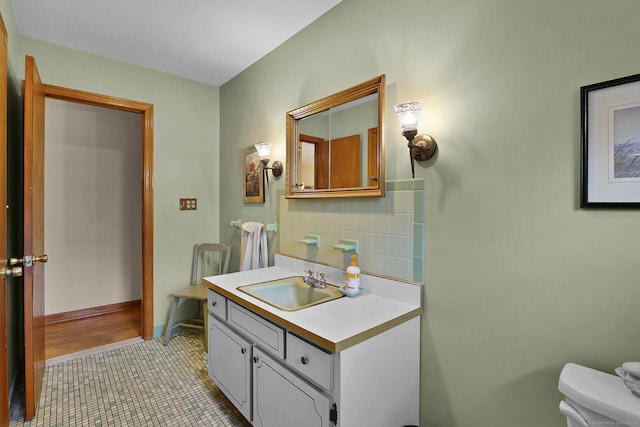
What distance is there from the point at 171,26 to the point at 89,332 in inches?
108

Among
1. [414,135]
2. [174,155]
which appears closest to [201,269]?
[174,155]

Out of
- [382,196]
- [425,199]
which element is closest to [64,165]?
[382,196]

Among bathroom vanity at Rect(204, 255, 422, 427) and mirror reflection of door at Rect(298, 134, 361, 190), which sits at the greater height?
mirror reflection of door at Rect(298, 134, 361, 190)

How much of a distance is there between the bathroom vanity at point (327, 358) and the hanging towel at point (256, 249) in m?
0.57

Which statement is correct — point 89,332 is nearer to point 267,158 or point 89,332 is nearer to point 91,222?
point 91,222

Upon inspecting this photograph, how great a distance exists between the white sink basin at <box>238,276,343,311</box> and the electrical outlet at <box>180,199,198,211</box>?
1480 mm

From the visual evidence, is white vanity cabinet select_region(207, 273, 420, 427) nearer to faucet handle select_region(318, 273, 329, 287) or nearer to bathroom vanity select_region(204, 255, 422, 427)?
bathroom vanity select_region(204, 255, 422, 427)

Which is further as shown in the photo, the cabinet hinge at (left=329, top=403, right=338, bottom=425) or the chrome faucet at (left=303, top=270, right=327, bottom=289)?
the chrome faucet at (left=303, top=270, right=327, bottom=289)

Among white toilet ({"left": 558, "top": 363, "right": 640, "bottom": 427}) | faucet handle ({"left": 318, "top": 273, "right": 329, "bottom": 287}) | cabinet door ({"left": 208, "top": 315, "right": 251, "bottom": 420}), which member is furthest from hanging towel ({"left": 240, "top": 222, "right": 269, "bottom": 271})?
white toilet ({"left": 558, "top": 363, "right": 640, "bottom": 427})

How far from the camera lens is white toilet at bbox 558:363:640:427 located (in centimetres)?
80

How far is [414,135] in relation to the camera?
1.40 metres

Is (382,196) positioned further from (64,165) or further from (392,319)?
(64,165)

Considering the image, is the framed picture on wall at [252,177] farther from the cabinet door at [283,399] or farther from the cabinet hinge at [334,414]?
the cabinet hinge at [334,414]

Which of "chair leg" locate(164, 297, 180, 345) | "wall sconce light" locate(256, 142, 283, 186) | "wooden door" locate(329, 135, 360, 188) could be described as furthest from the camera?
"chair leg" locate(164, 297, 180, 345)
